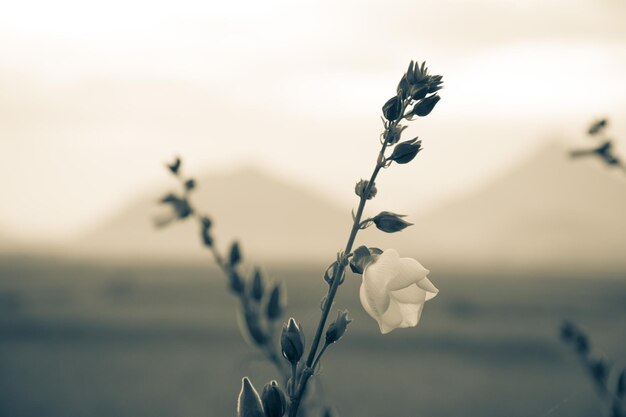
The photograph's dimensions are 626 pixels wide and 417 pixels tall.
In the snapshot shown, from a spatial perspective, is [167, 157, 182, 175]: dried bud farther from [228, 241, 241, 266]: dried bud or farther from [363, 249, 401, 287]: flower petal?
[363, 249, 401, 287]: flower petal

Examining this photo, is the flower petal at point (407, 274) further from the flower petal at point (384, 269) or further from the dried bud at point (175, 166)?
the dried bud at point (175, 166)

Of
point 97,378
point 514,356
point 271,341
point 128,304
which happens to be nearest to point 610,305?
point 514,356

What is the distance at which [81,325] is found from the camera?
24.6 metres

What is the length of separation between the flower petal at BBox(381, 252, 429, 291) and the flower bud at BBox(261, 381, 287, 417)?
296 mm

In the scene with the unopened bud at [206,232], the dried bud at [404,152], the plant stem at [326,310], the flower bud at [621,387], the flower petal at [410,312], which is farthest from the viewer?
the unopened bud at [206,232]

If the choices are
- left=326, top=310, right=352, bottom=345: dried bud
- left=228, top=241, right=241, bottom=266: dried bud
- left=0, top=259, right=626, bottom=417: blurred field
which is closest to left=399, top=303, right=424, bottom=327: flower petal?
left=326, top=310, right=352, bottom=345: dried bud

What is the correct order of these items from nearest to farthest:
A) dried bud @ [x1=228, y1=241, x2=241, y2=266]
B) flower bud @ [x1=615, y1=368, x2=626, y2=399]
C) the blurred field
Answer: flower bud @ [x1=615, y1=368, x2=626, y2=399], dried bud @ [x1=228, y1=241, x2=241, y2=266], the blurred field

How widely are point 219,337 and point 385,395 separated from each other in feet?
26.7

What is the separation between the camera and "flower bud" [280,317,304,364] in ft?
3.87

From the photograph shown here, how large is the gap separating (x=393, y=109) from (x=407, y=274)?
0.96 ft

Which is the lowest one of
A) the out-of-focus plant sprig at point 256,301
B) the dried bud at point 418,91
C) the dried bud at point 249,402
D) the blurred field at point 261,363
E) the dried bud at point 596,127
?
the blurred field at point 261,363

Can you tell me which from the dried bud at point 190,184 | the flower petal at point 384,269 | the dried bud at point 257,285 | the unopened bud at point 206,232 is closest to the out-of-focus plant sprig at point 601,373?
the flower petal at point 384,269

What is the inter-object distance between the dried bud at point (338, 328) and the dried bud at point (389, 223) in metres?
0.15

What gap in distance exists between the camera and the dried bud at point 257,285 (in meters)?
2.01
